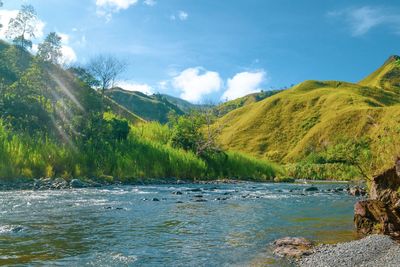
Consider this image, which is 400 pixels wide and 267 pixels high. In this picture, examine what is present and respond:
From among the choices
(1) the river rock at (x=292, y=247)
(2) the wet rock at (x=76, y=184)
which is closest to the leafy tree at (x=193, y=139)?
(2) the wet rock at (x=76, y=184)

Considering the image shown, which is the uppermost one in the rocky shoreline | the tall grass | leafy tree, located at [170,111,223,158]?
leafy tree, located at [170,111,223,158]

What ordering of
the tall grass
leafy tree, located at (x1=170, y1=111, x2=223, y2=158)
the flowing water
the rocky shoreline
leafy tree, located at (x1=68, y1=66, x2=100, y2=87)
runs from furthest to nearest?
leafy tree, located at (x1=68, y1=66, x2=100, y2=87) → leafy tree, located at (x1=170, y1=111, x2=223, y2=158) → the tall grass → the rocky shoreline → the flowing water

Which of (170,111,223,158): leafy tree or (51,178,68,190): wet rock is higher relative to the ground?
(170,111,223,158): leafy tree

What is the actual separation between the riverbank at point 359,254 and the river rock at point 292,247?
27cm

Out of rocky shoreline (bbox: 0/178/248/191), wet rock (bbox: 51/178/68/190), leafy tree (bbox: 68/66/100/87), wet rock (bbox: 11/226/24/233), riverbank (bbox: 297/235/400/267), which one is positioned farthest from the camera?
leafy tree (bbox: 68/66/100/87)

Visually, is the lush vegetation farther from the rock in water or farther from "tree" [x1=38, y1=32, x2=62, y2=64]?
the rock in water

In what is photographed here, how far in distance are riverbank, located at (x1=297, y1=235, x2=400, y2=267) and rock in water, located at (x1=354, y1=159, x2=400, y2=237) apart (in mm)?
1155

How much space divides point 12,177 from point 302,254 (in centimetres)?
2855

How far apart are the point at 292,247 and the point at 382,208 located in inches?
145

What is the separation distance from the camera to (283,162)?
165250mm

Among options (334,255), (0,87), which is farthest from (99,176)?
(334,255)

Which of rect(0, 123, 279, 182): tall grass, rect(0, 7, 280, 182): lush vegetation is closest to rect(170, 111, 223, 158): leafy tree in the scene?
rect(0, 7, 280, 182): lush vegetation

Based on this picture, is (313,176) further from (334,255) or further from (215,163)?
(334,255)

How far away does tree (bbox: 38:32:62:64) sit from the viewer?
5988 centimetres
